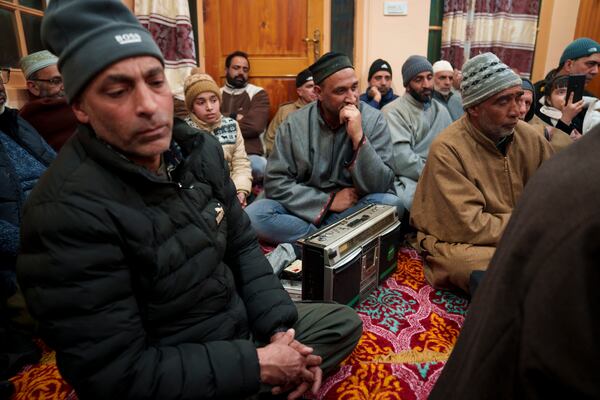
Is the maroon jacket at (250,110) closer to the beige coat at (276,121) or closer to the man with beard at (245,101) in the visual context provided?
the man with beard at (245,101)

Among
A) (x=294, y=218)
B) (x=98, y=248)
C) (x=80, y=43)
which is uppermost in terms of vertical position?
(x=80, y=43)

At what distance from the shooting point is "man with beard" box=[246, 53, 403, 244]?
237cm

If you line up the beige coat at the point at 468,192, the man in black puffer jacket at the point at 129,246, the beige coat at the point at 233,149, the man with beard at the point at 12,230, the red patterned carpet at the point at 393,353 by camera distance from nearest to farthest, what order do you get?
the man in black puffer jacket at the point at 129,246 < the red patterned carpet at the point at 393,353 < the man with beard at the point at 12,230 < the beige coat at the point at 468,192 < the beige coat at the point at 233,149

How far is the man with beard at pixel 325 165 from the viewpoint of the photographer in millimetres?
2369

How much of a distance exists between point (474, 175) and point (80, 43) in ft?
5.67

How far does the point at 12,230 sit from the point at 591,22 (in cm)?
560

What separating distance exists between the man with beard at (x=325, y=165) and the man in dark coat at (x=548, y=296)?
187cm

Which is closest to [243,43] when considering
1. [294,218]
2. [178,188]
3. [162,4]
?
[162,4]

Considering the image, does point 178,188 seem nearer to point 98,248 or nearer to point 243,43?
point 98,248

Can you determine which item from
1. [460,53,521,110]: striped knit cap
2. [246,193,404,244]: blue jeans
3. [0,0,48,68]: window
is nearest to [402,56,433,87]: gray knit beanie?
[460,53,521,110]: striped knit cap

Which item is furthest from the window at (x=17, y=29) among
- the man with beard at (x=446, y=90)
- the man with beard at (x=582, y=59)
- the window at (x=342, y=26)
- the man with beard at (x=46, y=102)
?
the man with beard at (x=582, y=59)

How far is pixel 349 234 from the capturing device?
5.67ft

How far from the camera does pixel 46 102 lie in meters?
2.29

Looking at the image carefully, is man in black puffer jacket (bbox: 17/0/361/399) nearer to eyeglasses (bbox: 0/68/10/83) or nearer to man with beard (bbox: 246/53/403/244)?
man with beard (bbox: 246/53/403/244)
